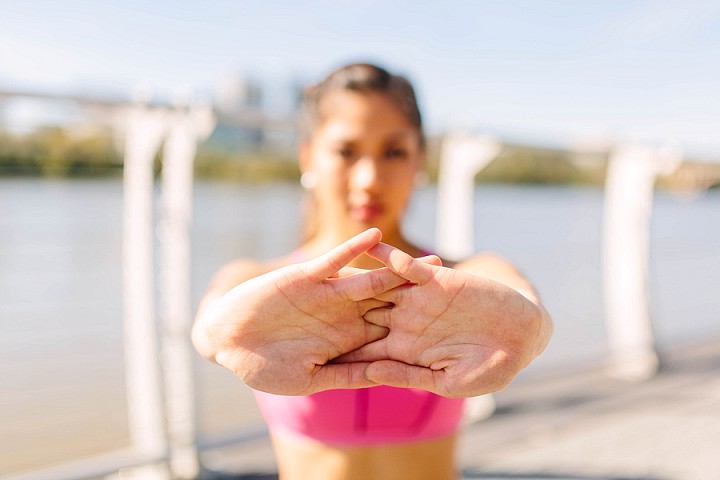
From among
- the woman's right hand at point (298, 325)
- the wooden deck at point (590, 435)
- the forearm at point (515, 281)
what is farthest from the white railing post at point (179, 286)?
the woman's right hand at point (298, 325)

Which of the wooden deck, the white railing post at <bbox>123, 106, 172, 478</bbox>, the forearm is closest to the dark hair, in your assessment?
the forearm

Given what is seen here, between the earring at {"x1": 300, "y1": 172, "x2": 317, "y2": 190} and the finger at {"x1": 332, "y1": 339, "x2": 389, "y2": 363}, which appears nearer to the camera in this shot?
the finger at {"x1": 332, "y1": 339, "x2": 389, "y2": 363}

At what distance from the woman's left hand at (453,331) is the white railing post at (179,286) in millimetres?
1750

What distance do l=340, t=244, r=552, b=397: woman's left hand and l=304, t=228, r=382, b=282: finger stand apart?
0.09ft

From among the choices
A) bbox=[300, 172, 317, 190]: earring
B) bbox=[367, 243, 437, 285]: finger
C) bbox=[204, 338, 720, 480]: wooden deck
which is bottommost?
bbox=[204, 338, 720, 480]: wooden deck

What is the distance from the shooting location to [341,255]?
696mm

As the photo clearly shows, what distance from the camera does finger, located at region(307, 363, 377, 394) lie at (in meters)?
0.79

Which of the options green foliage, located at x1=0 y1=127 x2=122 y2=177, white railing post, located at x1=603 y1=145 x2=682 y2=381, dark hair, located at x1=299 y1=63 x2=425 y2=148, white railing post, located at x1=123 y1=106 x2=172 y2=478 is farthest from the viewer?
white railing post, located at x1=603 y1=145 x2=682 y2=381

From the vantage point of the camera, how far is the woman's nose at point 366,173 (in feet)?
3.52

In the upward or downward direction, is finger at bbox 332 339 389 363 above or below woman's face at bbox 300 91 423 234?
below

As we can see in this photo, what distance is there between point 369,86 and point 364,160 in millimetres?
149

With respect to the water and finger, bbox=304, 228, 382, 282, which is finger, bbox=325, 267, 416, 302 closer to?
finger, bbox=304, 228, 382, 282

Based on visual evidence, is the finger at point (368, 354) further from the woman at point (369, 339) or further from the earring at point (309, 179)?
the earring at point (309, 179)

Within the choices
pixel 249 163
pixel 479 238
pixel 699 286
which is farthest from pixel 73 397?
pixel 699 286
